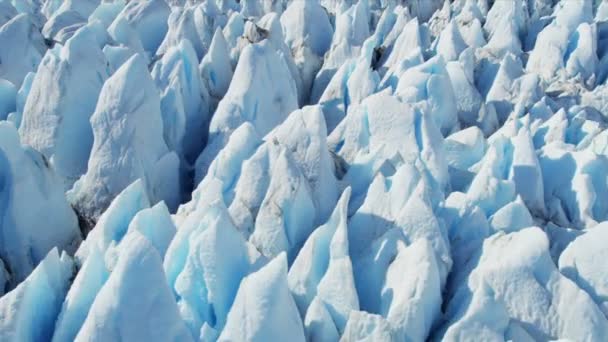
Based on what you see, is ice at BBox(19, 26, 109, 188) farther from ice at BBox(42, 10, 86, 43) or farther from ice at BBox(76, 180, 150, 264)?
ice at BBox(42, 10, 86, 43)

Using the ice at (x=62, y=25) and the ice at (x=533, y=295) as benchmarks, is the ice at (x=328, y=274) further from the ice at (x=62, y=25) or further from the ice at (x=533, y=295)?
the ice at (x=62, y=25)

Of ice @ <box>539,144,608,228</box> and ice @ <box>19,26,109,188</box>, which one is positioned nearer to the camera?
ice @ <box>19,26,109,188</box>

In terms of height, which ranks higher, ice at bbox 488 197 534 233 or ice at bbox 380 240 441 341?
ice at bbox 380 240 441 341

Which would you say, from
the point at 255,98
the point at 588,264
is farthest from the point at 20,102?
the point at 588,264

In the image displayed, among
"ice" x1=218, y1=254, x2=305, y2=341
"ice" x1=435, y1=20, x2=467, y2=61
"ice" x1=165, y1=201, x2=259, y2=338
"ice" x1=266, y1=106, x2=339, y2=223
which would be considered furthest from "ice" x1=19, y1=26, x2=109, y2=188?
"ice" x1=435, y1=20, x2=467, y2=61

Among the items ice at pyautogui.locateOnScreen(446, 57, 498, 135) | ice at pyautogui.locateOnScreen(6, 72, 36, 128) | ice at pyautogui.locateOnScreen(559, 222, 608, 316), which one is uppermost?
ice at pyautogui.locateOnScreen(6, 72, 36, 128)

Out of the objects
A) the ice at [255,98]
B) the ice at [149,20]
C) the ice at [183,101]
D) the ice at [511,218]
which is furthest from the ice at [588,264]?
the ice at [149,20]
